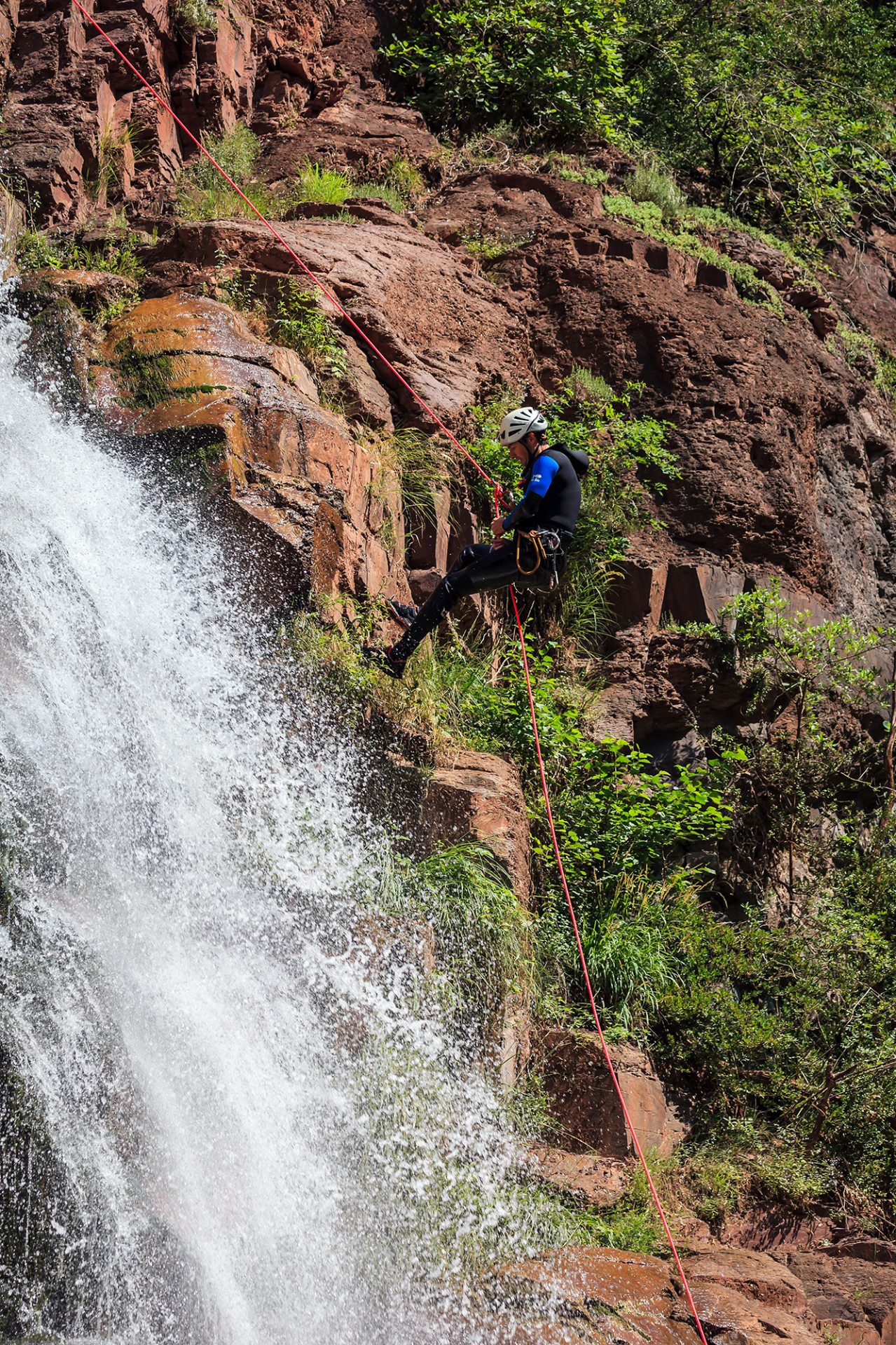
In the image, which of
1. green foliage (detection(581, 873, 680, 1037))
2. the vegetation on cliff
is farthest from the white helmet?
the vegetation on cliff

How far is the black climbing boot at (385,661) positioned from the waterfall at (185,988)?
0.66 meters

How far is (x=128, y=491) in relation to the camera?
6863mm

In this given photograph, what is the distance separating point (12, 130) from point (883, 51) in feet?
41.1

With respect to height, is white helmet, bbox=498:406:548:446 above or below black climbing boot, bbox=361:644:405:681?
above

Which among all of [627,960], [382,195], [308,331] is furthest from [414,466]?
[382,195]

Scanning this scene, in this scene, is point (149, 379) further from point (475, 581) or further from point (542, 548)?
point (542, 548)

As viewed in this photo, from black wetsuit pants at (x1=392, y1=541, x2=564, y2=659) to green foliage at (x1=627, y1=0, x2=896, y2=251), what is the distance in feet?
26.5

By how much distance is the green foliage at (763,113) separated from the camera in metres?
13.9

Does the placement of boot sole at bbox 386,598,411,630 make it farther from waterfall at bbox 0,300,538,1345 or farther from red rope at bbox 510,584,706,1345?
waterfall at bbox 0,300,538,1345

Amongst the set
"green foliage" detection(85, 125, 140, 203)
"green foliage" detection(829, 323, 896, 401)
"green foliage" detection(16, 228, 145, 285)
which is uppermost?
"green foliage" detection(829, 323, 896, 401)

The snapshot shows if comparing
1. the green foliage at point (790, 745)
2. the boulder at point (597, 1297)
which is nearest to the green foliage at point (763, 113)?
the green foliage at point (790, 745)

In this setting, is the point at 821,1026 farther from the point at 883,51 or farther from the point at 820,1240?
the point at 883,51

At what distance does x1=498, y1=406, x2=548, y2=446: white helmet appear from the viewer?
7.50 metres

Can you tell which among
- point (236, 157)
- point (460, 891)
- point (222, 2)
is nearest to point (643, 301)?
point (236, 157)
